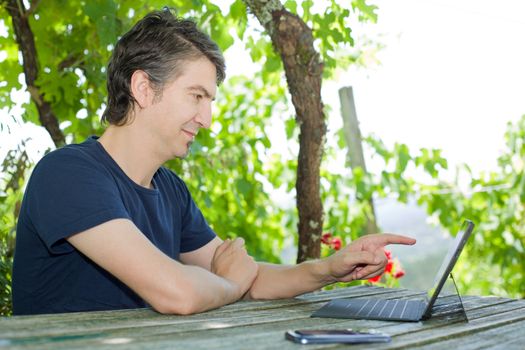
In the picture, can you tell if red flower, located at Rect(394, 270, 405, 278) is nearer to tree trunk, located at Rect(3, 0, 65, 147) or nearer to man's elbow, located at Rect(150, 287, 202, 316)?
tree trunk, located at Rect(3, 0, 65, 147)

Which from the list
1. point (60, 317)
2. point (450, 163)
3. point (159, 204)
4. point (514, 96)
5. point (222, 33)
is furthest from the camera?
point (514, 96)

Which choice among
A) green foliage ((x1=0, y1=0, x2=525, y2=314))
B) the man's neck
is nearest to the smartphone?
the man's neck

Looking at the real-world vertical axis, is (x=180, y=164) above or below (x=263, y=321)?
above

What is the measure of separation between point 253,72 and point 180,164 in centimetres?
103

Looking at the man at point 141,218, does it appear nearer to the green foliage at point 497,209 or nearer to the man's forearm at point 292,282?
the man's forearm at point 292,282

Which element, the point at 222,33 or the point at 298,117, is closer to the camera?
the point at 298,117

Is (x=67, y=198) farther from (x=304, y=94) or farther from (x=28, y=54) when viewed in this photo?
(x=28, y=54)

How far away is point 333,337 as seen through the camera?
44.0 inches

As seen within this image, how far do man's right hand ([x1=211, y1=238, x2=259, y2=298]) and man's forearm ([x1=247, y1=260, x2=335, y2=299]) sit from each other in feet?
0.17

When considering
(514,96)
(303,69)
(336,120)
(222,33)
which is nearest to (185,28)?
(303,69)

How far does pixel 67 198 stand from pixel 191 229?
0.63m

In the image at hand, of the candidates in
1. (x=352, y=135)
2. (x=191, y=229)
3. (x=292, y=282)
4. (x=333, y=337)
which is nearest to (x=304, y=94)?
(x=191, y=229)

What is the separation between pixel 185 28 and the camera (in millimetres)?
1961

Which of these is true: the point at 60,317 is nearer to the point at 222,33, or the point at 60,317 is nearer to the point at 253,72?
the point at 222,33
